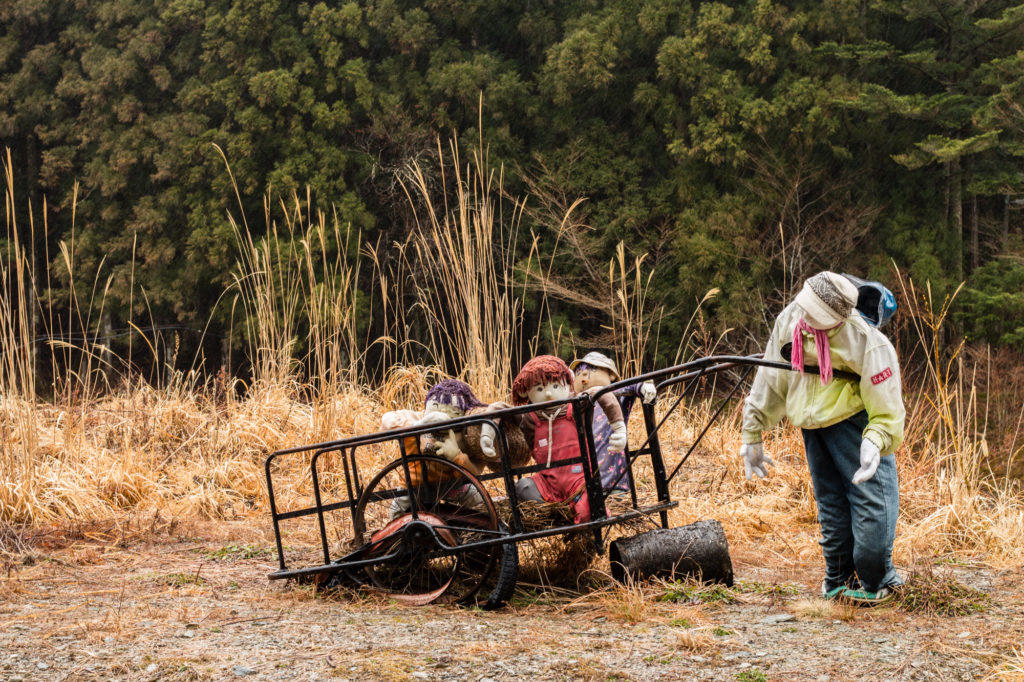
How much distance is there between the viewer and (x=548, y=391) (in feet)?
12.7

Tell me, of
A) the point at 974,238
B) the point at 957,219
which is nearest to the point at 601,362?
the point at 957,219

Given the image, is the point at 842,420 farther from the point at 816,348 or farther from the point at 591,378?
the point at 591,378

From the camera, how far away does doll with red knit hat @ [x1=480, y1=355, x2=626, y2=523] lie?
151 inches

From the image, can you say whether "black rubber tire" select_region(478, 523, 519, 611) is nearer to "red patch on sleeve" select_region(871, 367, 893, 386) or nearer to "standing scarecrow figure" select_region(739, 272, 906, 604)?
"standing scarecrow figure" select_region(739, 272, 906, 604)

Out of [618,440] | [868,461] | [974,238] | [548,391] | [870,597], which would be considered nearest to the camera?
[868,461]

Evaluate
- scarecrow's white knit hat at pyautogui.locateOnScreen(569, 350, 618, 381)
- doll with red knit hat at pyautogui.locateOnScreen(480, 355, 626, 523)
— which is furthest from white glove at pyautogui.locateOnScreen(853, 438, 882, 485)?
scarecrow's white knit hat at pyautogui.locateOnScreen(569, 350, 618, 381)

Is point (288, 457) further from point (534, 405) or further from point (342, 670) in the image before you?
point (342, 670)

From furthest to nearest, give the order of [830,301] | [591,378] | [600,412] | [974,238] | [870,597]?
1. [974,238]
2. [591,378]
3. [600,412]
4. [870,597]
5. [830,301]

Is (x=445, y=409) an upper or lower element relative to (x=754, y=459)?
upper

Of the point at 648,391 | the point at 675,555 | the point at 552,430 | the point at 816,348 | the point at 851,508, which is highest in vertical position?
the point at 816,348

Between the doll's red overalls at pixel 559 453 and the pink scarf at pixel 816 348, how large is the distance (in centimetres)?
86

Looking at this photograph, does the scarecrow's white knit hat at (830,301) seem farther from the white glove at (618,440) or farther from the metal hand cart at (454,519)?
the white glove at (618,440)

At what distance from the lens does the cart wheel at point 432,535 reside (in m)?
3.66

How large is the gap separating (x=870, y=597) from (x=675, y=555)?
687mm
